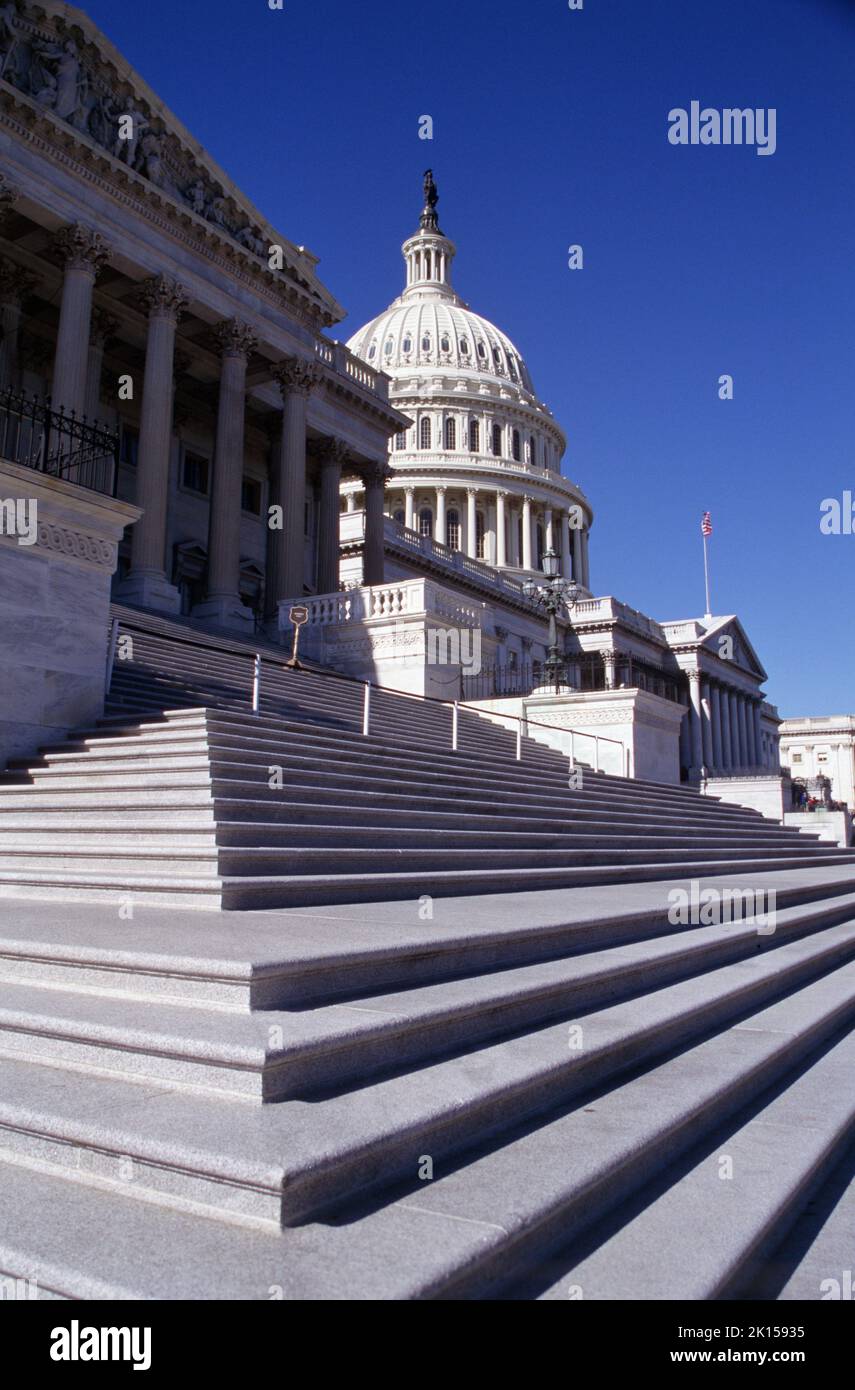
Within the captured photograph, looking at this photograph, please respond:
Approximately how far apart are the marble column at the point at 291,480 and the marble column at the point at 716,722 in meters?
54.9

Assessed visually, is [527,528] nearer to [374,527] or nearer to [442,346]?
[442,346]

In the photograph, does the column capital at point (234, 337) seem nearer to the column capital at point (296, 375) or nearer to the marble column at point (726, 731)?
the column capital at point (296, 375)

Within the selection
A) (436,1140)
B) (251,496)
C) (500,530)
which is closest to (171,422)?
(251,496)

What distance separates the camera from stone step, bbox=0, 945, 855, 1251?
10.7 ft

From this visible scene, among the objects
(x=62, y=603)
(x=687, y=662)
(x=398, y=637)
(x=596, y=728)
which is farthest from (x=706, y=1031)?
Result: (x=687, y=662)

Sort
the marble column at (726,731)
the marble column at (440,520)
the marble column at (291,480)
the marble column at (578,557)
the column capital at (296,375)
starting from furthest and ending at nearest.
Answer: the marble column at (578,557)
the marble column at (440,520)
the marble column at (726,731)
the column capital at (296,375)
the marble column at (291,480)

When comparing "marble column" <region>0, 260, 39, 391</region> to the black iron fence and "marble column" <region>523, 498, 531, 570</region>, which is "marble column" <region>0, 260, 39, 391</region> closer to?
the black iron fence

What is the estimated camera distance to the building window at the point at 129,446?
31495 millimetres

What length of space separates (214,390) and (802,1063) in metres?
30.9

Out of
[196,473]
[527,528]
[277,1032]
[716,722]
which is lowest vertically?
[277,1032]

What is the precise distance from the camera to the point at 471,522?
93.6 meters

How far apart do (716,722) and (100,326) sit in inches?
2477

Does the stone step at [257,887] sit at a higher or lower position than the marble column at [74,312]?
lower

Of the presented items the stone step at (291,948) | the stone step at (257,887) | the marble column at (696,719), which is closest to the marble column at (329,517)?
the stone step at (257,887)
